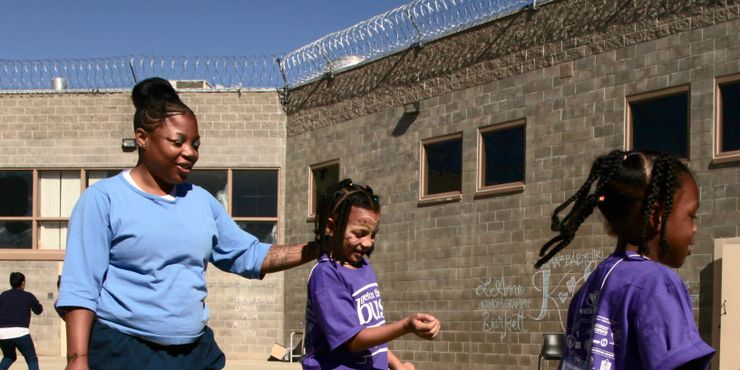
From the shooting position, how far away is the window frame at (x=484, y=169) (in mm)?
16797

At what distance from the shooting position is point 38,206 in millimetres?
23641

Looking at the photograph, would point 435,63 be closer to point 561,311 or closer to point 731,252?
point 561,311

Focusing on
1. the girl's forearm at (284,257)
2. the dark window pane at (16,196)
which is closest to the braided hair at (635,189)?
the girl's forearm at (284,257)

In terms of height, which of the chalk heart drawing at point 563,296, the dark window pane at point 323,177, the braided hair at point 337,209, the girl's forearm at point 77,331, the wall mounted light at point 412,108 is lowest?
the chalk heart drawing at point 563,296

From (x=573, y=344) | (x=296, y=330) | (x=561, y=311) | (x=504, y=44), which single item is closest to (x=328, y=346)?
(x=573, y=344)

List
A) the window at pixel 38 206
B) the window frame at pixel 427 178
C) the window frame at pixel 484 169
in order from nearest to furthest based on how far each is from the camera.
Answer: the window frame at pixel 484 169, the window frame at pixel 427 178, the window at pixel 38 206

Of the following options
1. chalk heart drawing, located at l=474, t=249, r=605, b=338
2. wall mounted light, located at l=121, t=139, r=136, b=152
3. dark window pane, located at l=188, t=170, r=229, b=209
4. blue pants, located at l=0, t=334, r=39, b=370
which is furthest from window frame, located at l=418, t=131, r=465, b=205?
wall mounted light, located at l=121, t=139, r=136, b=152

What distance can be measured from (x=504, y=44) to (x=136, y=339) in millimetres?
13639

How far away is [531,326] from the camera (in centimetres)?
1641

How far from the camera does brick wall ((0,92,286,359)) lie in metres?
22.7

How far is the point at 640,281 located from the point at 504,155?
1402 cm

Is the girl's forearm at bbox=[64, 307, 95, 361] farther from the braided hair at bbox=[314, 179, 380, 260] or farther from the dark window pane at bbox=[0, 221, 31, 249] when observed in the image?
the dark window pane at bbox=[0, 221, 31, 249]

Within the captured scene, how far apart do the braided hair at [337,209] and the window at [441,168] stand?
1296 centimetres

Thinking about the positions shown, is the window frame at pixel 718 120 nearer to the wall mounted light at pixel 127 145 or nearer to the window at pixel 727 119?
the window at pixel 727 119
